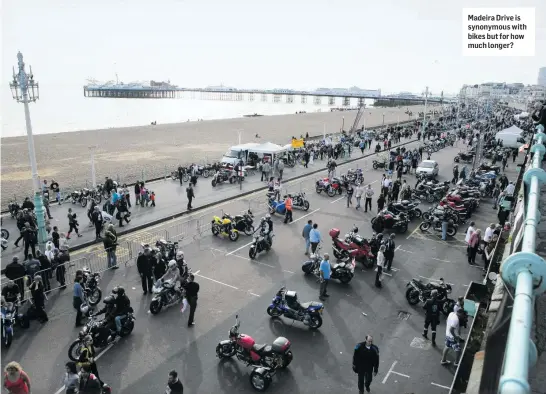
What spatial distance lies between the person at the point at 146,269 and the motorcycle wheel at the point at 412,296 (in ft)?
25.5

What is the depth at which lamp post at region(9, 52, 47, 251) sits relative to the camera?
14.0m

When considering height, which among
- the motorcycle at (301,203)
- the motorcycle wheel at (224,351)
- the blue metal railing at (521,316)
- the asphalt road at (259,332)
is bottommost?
the asphalt road at (259,332)

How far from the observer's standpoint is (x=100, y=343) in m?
9.78

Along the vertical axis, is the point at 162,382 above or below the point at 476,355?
below

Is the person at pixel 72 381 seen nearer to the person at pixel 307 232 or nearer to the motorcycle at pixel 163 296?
the motorcycle at pixel 163 296

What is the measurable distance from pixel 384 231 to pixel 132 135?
50.1 meters

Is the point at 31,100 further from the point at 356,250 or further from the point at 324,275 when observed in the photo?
the point at 356,250

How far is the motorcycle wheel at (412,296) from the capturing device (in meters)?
12.0

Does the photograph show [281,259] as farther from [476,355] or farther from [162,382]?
[476,355]

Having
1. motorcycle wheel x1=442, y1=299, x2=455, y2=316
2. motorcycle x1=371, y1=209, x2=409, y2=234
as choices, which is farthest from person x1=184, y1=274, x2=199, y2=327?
motorcycle x1=371, y1=209, x2=409, y2=234

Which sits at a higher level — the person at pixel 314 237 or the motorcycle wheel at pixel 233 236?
the person at pixel 314 237

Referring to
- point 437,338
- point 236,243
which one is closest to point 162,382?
point 437,338

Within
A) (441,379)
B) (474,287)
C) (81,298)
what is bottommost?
(441,379)

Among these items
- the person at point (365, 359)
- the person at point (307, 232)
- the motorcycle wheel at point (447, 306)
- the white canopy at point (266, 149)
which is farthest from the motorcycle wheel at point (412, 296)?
the white canopy at point (266, 149)
